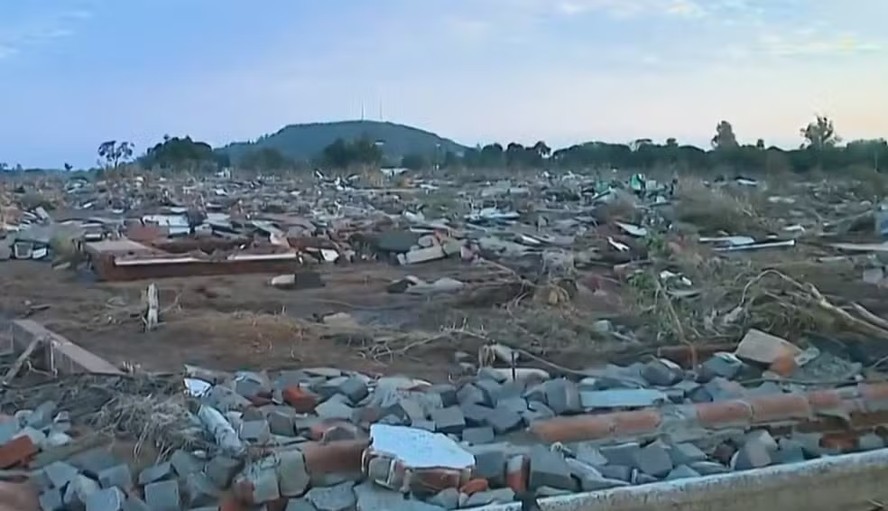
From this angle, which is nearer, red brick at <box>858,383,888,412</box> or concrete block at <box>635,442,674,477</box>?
concrete block at <box>635,442,674,477</box>

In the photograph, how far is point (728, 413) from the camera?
208 inches

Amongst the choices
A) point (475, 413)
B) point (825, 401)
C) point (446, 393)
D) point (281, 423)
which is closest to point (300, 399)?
point (281, 423)

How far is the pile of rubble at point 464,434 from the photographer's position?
418 cm

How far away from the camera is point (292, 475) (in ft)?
13.9

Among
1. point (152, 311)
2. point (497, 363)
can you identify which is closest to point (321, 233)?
point (152, 311)

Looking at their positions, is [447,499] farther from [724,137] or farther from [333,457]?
[724,137]

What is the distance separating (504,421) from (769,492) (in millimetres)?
1495

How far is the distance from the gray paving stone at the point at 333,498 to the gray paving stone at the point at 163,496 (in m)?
0.56

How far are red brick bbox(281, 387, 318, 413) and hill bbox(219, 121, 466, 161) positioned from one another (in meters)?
47.5

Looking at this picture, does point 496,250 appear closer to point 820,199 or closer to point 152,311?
point 152,311

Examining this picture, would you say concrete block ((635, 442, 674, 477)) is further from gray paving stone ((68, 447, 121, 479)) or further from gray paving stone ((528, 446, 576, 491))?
gray paving stone ((68, 447, 121, 479))

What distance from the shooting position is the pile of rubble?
418 centimetres

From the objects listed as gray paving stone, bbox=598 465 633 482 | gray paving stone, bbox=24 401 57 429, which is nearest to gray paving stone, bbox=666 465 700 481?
gray paving stone, bbox=598 465 633 482

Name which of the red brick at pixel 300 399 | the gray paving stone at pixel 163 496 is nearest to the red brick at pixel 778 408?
the red brick at pixel 300 399
